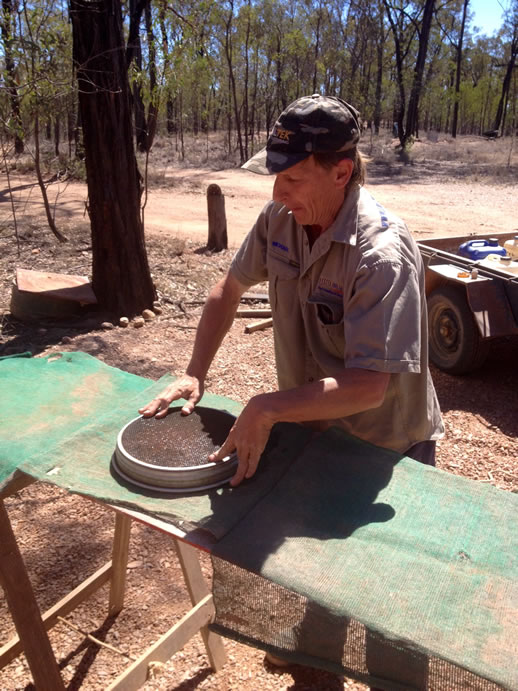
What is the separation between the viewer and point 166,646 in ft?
6.87

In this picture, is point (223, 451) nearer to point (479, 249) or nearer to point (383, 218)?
point (383, 218)

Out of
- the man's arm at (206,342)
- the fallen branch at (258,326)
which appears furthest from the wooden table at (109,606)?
the fallen branch at (258,326)

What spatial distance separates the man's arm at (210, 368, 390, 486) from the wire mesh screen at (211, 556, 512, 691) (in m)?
0.28

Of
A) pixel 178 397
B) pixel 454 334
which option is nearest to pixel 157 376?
pixel 454 334

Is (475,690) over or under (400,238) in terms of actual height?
under

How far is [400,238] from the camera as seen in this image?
1543mm

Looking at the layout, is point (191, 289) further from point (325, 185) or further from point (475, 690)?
point (475, 690)

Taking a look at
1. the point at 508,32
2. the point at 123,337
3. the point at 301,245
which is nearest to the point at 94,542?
the point at 301,245

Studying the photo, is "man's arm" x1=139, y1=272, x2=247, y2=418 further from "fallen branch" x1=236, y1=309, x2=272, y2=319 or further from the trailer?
"fallen branch" x1=236, y1=309, x2=272, y2=319

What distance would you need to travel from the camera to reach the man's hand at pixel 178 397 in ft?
5.80

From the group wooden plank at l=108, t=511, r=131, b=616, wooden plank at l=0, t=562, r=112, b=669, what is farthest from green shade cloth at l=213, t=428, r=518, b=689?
wooden plank at l=0, t=562, r=112, b=669

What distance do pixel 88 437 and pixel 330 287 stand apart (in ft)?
2.64

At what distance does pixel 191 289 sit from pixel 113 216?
1474 mm

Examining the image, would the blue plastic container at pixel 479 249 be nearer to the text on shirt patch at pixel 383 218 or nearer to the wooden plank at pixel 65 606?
the text on shirt patch at pixel 383 218
